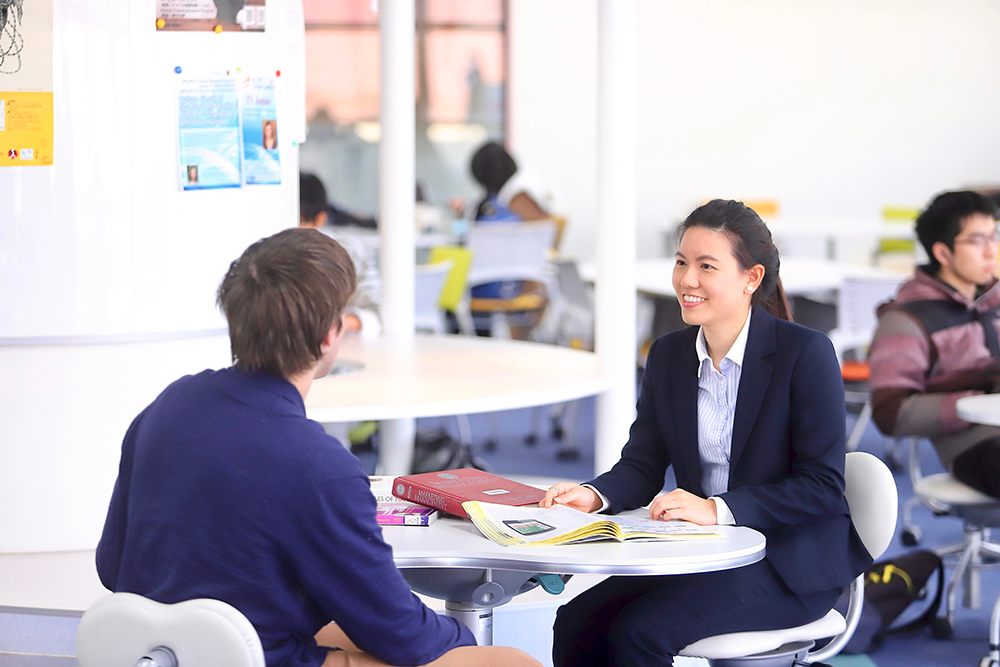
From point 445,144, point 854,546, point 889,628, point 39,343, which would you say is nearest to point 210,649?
point 854,546

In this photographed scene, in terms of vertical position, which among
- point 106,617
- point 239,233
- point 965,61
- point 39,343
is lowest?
point 106,617

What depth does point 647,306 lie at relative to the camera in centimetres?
620

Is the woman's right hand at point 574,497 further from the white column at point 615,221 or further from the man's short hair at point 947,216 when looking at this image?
the man's short hair at point 947,216

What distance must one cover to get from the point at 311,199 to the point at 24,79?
1575 millimetres

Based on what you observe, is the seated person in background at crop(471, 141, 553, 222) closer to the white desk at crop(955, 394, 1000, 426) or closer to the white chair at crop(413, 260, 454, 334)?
the white chair at crop(413, 260, 454, 334)

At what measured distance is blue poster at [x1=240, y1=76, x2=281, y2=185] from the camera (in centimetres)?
263

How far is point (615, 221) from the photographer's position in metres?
3.20

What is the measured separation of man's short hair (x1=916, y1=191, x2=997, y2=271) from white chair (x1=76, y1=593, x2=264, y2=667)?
2.73m

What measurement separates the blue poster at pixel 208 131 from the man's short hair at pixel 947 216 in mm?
2117

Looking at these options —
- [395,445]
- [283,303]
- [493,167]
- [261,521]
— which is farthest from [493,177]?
[261,521]

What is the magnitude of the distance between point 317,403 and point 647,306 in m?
3.60

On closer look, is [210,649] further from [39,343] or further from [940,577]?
[940,577]

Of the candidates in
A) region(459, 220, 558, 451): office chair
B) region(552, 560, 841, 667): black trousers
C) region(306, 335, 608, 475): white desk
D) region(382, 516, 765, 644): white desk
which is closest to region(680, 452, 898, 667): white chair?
region(552, 560, 841, 667): black trousers

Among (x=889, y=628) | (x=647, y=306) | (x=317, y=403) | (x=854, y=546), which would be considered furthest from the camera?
(x=647, y=306)
